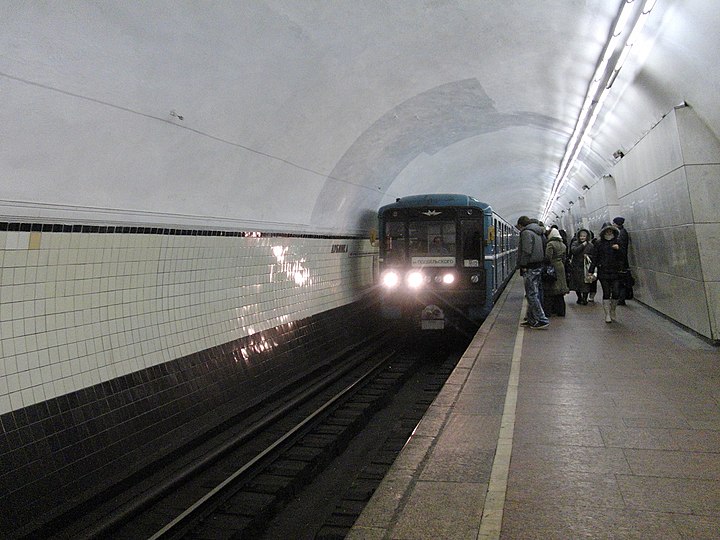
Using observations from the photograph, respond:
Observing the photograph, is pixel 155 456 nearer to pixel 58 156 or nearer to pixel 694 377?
pixel 58 156

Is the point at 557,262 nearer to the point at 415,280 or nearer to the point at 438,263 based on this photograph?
the point at 438,263

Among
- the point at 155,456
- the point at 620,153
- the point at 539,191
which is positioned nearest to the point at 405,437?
the point at 155,456

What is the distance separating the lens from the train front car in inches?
488

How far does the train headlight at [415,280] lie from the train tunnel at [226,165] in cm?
153

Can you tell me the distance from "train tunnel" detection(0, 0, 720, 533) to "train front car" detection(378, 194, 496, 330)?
125 cm

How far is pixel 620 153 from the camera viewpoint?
12.6 meters

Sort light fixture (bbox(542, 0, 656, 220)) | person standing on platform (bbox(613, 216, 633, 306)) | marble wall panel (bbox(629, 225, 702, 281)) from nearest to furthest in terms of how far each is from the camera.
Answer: light fixture (bbox(542, 0, 656, 220)) → marble wall panel (bbox(629, 225, 702, 281)) → person standing on platform (bbox(613, 216, 633, 306))

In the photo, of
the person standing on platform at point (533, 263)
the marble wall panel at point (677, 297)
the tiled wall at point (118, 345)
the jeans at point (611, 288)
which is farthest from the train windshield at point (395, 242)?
the marble wall panel at point (677, 297)

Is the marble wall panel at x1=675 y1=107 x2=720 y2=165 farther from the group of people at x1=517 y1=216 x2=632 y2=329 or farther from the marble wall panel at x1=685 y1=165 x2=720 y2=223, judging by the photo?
the group of people at x1=517 y1=216 x2=632 y2=329

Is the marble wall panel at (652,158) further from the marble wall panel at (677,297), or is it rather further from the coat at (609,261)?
the marble wall panel at (677,297)

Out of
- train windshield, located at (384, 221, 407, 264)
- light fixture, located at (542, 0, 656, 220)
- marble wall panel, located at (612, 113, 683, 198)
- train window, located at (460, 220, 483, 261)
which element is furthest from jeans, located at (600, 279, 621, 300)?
train windshield, located at (384, 221, 407, 264)

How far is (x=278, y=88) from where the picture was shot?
7.25 metres

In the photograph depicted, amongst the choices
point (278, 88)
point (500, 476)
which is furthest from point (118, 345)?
point (500, 476)

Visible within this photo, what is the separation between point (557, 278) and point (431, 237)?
96.0 inches
